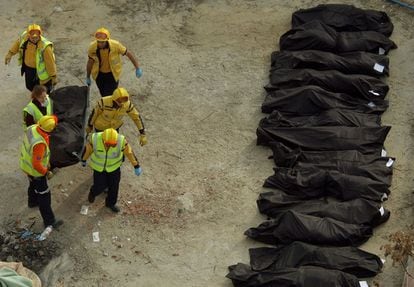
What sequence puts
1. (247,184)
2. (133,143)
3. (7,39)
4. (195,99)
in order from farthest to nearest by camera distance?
(7,39) < (195,99) < (133,143) < (247,184)

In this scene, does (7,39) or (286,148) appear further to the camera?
(7,39)

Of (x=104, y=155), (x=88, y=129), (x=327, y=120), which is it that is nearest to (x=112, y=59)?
(x=88, y=129)

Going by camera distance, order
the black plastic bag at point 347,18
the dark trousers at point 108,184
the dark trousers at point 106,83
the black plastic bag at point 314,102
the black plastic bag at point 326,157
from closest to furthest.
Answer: the dark trousers at point 108,184, the black plastic bag at point 326,157, the dark trousers at point 106,83, the black plastic bag at point 314,102, the black plastic bag at point 347,18

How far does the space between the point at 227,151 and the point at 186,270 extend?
8.49 feet

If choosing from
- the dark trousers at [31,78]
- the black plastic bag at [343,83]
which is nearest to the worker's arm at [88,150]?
the dark trousers at [31,78]

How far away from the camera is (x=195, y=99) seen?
12.9m

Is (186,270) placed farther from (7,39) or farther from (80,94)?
(7,39)

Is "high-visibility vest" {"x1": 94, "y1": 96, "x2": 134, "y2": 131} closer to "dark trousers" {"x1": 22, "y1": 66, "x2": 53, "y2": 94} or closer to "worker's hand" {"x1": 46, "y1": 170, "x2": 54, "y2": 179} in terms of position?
"worker's hand" {"x1": 46, "y1": 170, "x2": 54, "y2": 179}

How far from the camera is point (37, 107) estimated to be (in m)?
10.3

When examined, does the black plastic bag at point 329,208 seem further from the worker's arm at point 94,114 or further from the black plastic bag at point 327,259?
the worker's arm at point 94,114

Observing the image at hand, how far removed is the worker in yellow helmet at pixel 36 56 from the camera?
37.2ft

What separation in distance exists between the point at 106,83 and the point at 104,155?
7.20 ft

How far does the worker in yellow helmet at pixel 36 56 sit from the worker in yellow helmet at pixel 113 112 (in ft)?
4.56

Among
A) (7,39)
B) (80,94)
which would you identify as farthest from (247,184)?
(7,39)
